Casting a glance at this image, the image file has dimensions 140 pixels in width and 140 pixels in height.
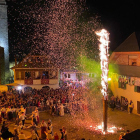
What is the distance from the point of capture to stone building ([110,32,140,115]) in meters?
18.2

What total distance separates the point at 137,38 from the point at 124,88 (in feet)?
19.4

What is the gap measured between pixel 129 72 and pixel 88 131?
8.89 m

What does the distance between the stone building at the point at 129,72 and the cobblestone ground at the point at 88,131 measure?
2142 millimetres

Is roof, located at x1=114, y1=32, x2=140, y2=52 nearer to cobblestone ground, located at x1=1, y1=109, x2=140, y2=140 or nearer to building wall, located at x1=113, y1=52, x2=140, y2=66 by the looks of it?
building wall, located at x1=113, y1=52, x2=140, y2=66

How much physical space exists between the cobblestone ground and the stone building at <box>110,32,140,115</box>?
7.03 feet

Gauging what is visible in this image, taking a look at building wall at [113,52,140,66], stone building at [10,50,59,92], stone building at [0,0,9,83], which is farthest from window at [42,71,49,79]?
building wall at [113,52,140,66]

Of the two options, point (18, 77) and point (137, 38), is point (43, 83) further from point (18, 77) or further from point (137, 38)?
point (137, 38)

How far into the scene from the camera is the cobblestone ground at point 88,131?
1228cm

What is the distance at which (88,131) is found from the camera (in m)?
13.1

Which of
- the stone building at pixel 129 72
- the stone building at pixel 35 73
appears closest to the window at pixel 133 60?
the stone building at pixel 129 72

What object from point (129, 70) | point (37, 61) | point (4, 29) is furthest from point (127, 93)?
point (4, 29)

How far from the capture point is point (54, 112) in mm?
17234

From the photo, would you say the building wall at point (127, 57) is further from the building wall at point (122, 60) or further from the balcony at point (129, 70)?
the balcony at point (129, 70)

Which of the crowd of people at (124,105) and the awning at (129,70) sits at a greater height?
the awning at (129,70)
